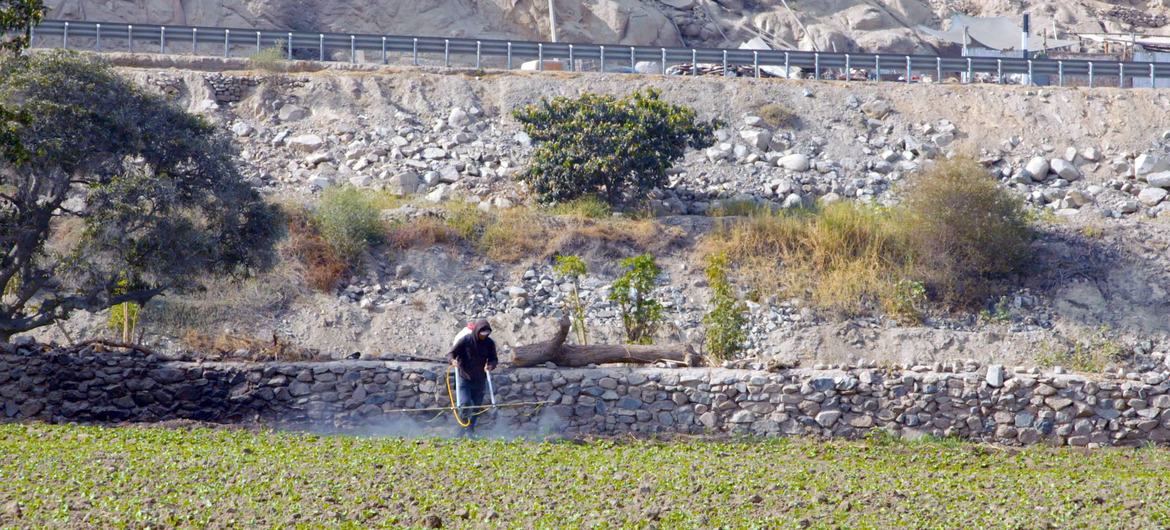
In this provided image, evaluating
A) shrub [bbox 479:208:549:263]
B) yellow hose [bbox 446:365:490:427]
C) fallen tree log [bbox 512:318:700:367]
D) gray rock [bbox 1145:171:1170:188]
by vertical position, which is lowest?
yellow hose [bbox 446:365:490:427]

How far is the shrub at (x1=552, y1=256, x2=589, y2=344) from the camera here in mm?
18953

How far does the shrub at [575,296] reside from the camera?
1895 cm

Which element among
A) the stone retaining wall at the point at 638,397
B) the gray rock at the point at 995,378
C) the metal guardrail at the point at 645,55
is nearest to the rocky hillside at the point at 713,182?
the metal guardrail at the point at 645,55

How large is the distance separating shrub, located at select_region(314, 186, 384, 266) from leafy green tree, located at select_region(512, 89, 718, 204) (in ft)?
13.6

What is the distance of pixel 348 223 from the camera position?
23766mm

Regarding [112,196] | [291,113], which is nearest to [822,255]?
[112,196]

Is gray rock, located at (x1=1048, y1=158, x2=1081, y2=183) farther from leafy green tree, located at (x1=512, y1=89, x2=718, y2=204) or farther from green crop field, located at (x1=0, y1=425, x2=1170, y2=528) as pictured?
green crop field, located at (x1=0, y1=425, x2=1170, y2=528)

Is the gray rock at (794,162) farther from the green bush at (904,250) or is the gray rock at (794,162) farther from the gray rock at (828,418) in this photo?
the gray rock at (828,418)

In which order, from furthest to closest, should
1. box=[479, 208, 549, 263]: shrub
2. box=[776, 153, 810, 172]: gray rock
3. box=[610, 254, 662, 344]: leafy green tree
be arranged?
box=[776, 153, 810, 172]: gray rock
box=[479, 208, 549, 263]: shrub
box=[610, 254, 662, 344]: leafy green tree

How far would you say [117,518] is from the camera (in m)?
8.27

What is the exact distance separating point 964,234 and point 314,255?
1226cm

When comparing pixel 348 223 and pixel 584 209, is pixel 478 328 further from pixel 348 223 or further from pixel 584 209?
pixel 584 209

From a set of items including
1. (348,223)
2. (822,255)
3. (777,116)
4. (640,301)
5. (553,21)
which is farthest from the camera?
(553,21)

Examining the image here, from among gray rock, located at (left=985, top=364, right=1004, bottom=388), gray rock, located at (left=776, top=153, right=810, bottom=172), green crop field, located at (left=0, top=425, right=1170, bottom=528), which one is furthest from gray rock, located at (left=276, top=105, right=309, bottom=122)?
gray rock, located at (left=985, top=364, right=1004, bottom=388)
